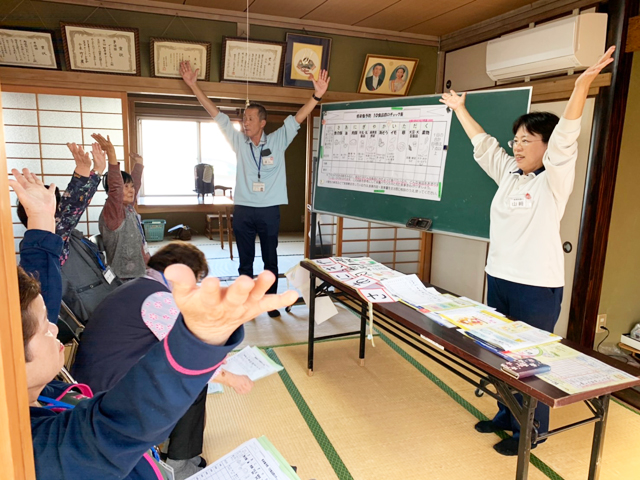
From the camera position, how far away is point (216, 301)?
1.72ft

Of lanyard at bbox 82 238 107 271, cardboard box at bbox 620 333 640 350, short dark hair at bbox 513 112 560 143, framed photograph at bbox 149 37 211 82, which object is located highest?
framed photograph at bbox 149 37 211 82

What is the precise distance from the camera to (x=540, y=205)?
1.94m

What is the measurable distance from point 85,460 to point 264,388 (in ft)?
6.68

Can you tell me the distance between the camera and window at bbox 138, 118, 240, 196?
785 cm

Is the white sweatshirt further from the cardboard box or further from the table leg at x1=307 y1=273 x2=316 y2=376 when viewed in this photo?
the cardboard box

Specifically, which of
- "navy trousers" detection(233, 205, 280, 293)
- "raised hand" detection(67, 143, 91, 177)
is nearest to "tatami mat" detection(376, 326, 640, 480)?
"navy trousers" detection(233, 205, 280, 293)

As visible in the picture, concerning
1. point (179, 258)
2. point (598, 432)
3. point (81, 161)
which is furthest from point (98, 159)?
point (598, 432)

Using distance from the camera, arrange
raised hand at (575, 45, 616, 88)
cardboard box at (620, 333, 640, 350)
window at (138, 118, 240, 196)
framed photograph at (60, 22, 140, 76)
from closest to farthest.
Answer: raised hand at (575, 45, 616, 88), cardboard box at (620, 333, 640, 350), framed photograph at (60, 22, 140, 76), window at (138, 118, 240, 196)

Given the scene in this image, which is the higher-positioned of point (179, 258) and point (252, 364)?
point (179, 258)

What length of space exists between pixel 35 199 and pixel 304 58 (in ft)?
10.1

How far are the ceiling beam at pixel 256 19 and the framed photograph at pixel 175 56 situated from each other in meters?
0.23

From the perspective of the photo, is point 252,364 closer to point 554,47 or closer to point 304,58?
point 304,58

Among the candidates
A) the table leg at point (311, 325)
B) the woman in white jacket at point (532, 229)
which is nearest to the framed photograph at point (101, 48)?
the table leg at point (311, 325)

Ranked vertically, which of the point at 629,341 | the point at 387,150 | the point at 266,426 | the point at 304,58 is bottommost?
the point at 266,426
